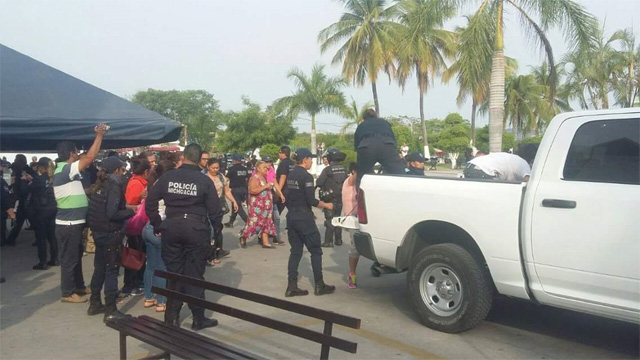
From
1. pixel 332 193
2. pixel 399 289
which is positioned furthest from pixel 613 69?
pixel 399 289

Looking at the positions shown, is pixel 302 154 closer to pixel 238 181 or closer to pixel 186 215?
pixel 186 215

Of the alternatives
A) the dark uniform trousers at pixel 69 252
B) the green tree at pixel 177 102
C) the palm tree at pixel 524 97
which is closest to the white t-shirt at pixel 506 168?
the dark uniform trousers at pixel 69 252

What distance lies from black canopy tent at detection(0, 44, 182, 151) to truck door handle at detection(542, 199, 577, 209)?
6117 mm

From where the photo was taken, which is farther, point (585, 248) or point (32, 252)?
point (32, 252)

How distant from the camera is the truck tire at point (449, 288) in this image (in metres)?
5.26

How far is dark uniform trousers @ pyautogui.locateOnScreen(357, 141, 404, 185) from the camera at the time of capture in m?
7.46

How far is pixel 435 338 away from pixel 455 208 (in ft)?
4.16

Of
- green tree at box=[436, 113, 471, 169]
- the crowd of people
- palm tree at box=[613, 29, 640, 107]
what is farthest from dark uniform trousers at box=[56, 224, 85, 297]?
green tree at box=[436, 113, 471, 169]

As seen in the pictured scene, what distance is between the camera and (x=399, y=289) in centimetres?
743

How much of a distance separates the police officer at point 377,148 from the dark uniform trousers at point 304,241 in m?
1.22

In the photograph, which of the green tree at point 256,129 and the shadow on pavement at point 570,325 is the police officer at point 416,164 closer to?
the shadow on pavement at point 570,325

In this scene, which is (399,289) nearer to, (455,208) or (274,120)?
(455,208)

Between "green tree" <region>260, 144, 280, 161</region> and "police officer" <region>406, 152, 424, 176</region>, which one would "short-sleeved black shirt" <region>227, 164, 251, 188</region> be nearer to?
"police officer" <region>406, 152, 424, 176</region>

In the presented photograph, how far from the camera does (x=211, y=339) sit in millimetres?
4176
